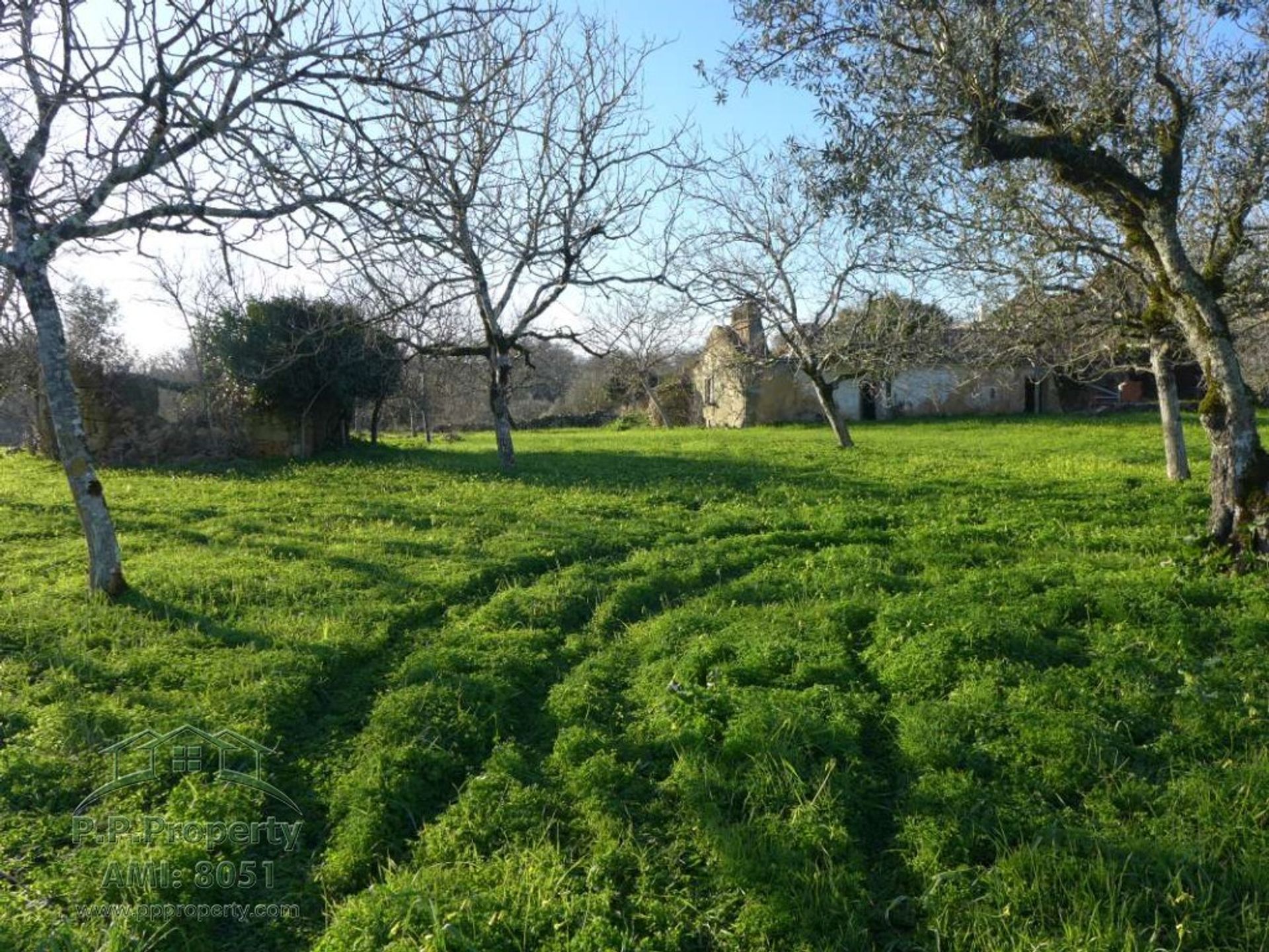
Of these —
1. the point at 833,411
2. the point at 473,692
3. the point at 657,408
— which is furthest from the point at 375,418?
the point at 657,408

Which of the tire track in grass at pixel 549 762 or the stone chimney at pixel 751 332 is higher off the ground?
the stone chimney at pixel 751 332

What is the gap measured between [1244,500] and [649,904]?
7011mm

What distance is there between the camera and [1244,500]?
23.9 feet

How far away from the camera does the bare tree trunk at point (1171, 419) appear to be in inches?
500

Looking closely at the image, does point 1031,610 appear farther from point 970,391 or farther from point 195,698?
point 970,391

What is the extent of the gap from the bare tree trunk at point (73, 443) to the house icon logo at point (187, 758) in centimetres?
336

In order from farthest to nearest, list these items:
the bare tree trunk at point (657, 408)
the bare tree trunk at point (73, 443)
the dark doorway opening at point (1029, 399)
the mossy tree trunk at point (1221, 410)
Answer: the bare tree trunk at point (657, 408) < the dark doorway opening at point (1029, 399) < the mossy tree trunk at point (1221, 410) < the bare tree trunk at point (73, 443)

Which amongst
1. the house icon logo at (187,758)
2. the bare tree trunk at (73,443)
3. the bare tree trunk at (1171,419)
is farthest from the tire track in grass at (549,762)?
the bare tree trunk at (1171,419)

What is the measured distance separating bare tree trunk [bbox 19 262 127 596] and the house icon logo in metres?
3.36

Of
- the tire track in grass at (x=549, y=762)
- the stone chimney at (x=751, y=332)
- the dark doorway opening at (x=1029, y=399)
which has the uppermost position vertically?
the stone chimney at (x=751, y=332)

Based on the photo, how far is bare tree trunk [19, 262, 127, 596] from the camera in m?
7.17

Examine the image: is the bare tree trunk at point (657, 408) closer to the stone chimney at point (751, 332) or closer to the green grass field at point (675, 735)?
the stone chimney at point (751, 332)

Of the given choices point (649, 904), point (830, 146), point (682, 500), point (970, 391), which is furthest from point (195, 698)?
point (970, 391)

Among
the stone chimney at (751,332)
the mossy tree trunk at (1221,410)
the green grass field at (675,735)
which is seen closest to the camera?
the green grass field at (675,735)
